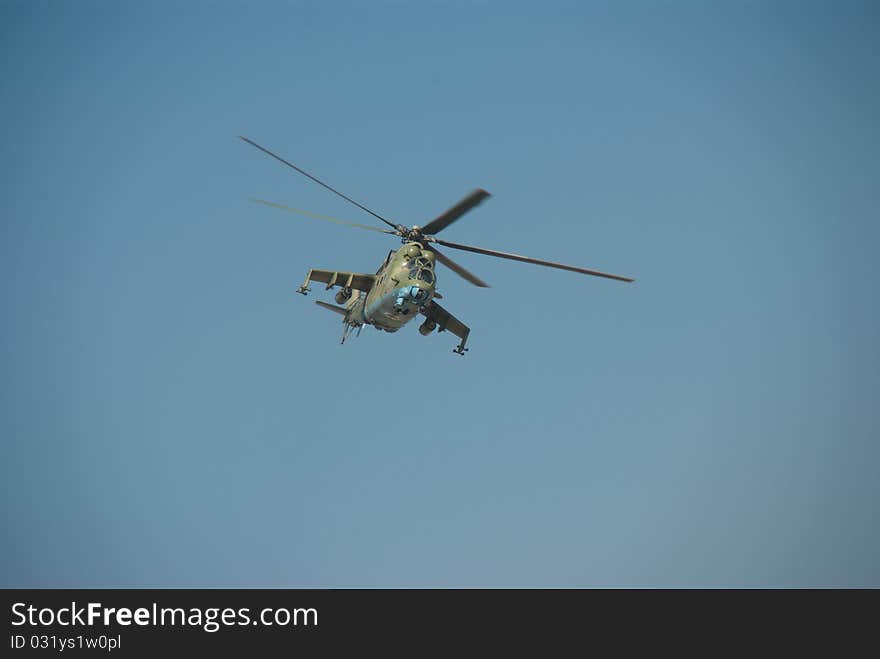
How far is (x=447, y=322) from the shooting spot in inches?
2110

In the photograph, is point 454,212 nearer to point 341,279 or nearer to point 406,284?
point 406,284

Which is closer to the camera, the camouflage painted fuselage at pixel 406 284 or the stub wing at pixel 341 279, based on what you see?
the camouflage painted fuselage at pixel 406 284

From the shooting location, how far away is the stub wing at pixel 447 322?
175 feet

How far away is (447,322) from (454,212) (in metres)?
9.35

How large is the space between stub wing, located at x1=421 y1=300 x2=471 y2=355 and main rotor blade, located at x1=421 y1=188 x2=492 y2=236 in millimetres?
6032

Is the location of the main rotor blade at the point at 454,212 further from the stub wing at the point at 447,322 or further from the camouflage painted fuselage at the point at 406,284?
the stub wing at the point at 447,322

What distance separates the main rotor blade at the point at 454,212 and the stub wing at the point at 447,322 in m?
6.03

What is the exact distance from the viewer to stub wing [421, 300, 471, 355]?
5341cm

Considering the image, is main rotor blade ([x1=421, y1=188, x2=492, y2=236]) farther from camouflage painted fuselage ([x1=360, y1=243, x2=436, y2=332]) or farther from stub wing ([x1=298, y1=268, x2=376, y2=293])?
stub wing ([x1=298, y1=268, x2=376, y2=293])

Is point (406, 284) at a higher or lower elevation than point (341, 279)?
lower
